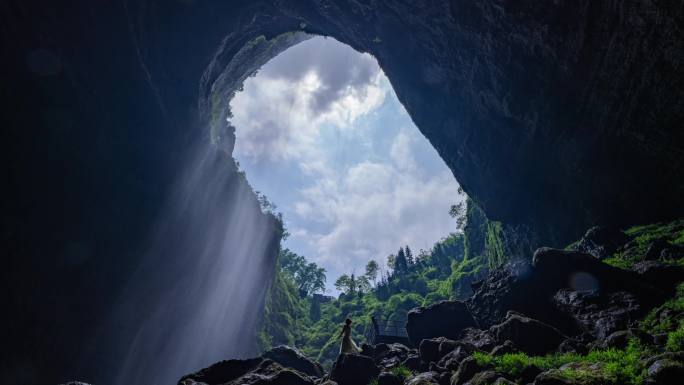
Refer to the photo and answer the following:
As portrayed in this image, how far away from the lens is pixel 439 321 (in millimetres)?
15914

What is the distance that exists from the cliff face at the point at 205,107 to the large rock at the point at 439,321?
9.63 m

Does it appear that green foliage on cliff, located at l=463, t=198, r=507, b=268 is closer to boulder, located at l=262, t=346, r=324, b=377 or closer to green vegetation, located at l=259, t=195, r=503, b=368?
green vegetation, located at l=259, t=195, r=503, b=368

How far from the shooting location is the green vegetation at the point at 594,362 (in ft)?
20.2

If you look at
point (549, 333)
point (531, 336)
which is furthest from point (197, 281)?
point (549, 333)

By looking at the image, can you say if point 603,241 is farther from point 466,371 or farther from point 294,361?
point 294,361

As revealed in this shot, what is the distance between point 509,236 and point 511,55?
15.5 meters

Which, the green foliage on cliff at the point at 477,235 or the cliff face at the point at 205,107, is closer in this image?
the cliff face at the point at 205,107

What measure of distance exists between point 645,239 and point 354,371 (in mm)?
12927

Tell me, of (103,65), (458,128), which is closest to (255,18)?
(103,65)

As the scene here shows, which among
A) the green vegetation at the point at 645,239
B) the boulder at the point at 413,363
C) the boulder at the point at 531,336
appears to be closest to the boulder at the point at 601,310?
the boulder at the point at 531,336

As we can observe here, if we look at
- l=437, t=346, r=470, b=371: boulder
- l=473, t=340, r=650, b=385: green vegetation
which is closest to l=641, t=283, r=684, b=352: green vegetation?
l=473, t=340, r=650, b=385: green vegetation

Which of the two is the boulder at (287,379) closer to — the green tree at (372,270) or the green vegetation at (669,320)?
the green vegetation at (669,320)

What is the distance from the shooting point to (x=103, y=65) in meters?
19.8

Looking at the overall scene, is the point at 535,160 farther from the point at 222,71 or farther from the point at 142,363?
the point at 142,363
